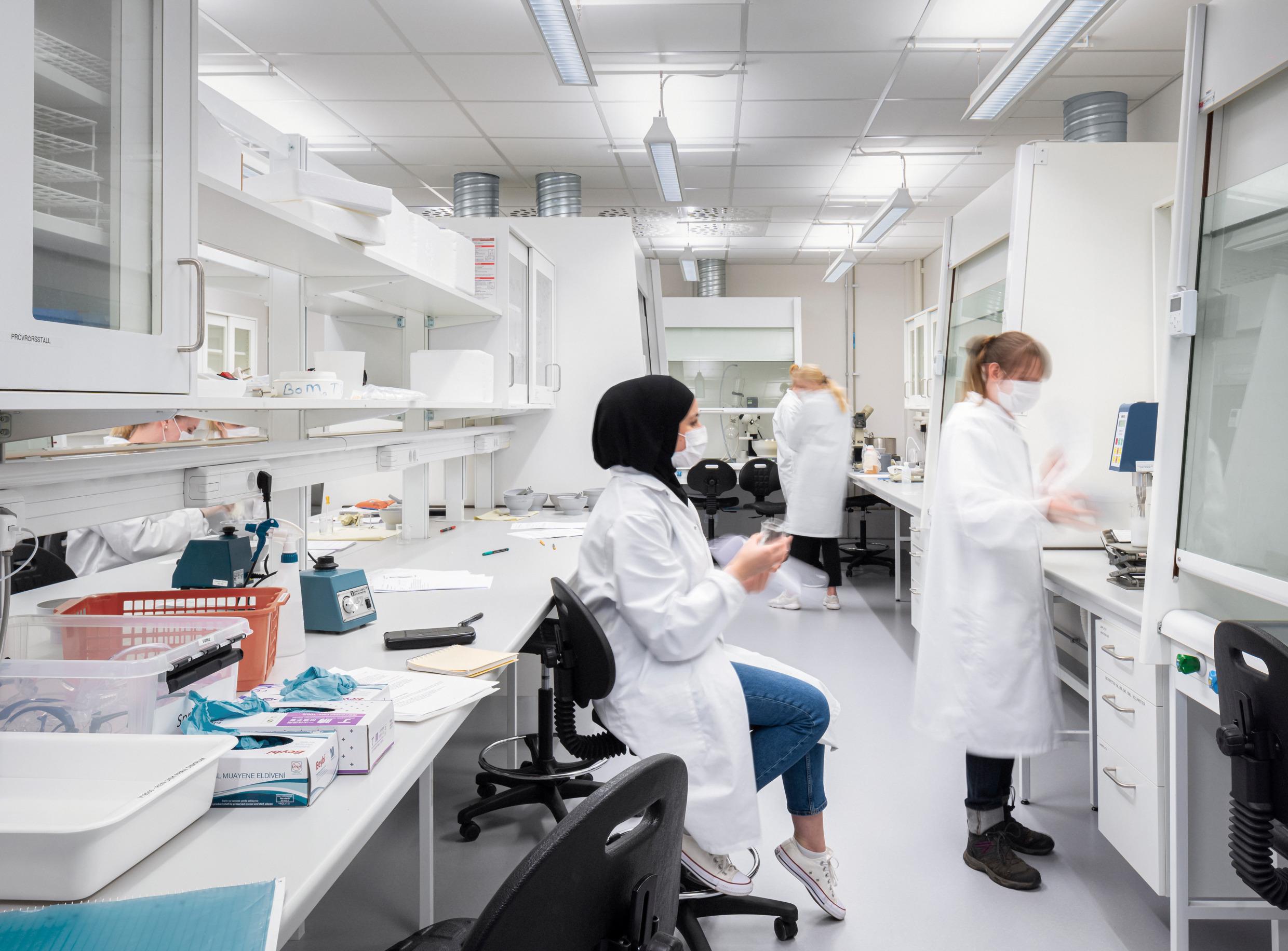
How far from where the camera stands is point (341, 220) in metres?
1.95

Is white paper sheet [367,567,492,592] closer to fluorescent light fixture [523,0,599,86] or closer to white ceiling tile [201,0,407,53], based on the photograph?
fluorescent light fixture [523,0,599,86]

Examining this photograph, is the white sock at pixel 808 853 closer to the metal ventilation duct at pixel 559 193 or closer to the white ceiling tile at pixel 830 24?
the white ceiling tile at pixel 830 24

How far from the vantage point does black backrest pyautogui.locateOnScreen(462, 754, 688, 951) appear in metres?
0.65

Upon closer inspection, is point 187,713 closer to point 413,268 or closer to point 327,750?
point 327,750

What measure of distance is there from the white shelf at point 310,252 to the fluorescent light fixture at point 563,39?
1016 millimetres

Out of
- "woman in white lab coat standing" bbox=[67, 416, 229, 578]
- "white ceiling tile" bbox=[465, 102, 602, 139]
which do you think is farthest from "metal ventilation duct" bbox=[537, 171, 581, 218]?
"woman in white lab coat standing" bbox=[67, 416, 229, 578]

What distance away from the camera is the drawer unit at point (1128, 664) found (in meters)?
1.80

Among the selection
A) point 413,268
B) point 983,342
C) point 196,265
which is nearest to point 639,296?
point 413,268

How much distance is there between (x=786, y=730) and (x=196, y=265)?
1442 millimetres

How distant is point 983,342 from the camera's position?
2307mm

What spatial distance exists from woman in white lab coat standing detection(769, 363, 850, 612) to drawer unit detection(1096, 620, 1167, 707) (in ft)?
9.66

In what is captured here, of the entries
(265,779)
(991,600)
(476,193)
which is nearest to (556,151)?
(476,193)

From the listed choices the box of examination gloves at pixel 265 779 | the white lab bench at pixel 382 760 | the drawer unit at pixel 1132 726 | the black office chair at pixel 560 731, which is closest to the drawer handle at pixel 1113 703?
the drawer unit at pixel 1132 726

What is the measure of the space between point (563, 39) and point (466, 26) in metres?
0.93
